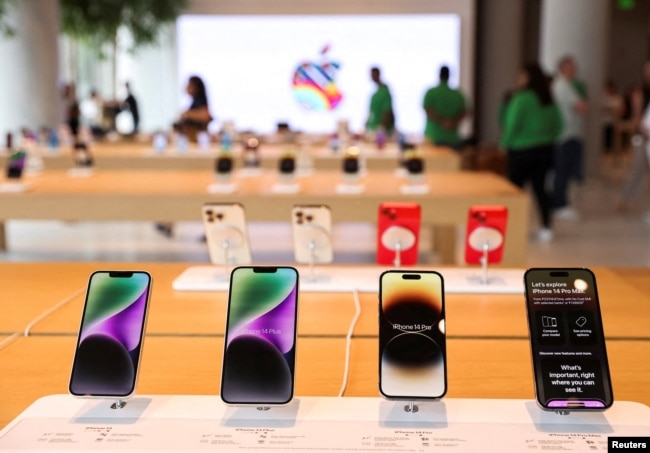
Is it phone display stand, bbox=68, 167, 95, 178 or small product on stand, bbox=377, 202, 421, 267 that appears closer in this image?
small product on stand, bbox=377, 202, 421, 267

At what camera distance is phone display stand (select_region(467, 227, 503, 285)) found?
239cm

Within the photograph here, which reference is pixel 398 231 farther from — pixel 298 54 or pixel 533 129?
pixel 298 54

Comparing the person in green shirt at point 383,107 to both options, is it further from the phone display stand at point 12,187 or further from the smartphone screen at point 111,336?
the smartphone screen at point 111,336

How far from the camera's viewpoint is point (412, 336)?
146 centimetres

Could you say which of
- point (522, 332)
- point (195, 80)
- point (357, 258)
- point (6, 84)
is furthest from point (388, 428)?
point (6, 84)

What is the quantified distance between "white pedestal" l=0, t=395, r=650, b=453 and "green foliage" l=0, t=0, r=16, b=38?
893 cm

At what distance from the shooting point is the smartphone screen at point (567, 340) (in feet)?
4.59

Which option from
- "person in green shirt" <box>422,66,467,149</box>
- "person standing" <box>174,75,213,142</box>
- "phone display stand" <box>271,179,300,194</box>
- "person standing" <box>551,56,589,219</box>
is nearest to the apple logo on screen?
"person in green shirt" <box>422,66,467,149</box>

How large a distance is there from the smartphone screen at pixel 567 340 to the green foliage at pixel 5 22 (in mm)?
9138

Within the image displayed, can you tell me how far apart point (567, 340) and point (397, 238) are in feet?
3.41

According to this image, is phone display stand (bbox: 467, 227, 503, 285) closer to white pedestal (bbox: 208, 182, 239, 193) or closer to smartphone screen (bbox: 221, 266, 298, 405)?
smartphone screen (bbox: 221, 266, 298, 405)

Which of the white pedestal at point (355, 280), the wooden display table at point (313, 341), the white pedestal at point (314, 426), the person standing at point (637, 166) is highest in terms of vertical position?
the white pedestal at point (314, 426)

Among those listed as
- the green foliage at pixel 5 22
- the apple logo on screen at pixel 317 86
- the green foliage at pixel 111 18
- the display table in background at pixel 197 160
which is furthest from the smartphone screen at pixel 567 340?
the green foliage at pixel 111 18

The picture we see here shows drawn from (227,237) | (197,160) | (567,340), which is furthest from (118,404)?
(197,160)
